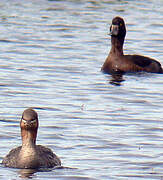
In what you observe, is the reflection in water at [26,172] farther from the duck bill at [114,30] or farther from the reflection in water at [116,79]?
the duck bill at [114,30]

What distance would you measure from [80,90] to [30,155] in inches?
321

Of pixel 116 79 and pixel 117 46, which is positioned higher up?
pixel 117 46

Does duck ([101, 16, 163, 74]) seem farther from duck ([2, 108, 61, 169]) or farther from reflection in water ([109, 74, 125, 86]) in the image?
duck ([2, 108, 61, 169])

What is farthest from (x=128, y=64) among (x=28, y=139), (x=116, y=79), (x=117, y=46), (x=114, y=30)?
(x=28, y=139)

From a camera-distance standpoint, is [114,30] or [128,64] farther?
[114,30]

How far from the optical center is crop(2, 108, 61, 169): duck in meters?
13.8

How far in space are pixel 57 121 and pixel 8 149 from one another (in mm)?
2719

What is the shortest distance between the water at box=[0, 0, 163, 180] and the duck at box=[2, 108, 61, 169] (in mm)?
159

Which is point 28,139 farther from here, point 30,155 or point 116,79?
point 116,79

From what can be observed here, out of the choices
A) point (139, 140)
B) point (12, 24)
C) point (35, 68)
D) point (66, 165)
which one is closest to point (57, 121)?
point (139, 140)

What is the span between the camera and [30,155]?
45.8ft

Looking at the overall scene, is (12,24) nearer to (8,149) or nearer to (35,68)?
(35,68)

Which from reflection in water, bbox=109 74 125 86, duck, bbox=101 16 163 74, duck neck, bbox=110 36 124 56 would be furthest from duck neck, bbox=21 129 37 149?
duck neck, bbox=110 36 124 56

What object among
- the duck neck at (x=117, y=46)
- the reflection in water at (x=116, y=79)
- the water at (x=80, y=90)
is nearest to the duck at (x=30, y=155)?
the water at (x=80, y=90)
